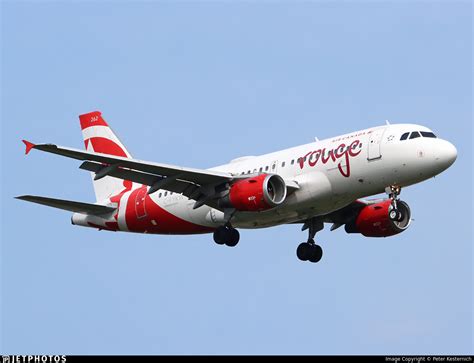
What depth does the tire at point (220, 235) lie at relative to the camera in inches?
2175

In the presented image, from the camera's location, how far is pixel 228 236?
55188 millimetres

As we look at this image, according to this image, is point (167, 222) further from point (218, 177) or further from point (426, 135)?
point (426, 135)

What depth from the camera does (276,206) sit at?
176ft

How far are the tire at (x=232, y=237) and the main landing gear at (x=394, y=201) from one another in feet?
21.7

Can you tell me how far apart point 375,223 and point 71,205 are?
1392cm

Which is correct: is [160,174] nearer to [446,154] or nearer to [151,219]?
[151,219]

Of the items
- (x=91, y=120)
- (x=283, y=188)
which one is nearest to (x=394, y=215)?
(x=283, y=188)

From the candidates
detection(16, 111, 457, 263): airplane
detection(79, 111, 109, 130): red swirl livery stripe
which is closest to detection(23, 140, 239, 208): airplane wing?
detection(16, 111, 457, 263): airplane

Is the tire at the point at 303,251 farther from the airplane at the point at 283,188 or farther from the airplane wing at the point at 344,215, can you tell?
the airplane wing at the point at 344,215

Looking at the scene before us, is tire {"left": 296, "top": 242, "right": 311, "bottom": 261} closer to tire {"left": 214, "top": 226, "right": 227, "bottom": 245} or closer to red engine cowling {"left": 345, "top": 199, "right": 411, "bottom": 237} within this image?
red engine cowling {"left": 345, "top": 199, "right": 411, "bottom": 237}

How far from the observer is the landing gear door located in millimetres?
52531

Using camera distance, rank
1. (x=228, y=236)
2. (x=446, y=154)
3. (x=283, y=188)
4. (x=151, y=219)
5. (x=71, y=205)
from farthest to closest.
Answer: (x=71, y=205) → (x=151, y=219) → (x=228, y=236) → (x=283, y=188) → (x=446, y=154)

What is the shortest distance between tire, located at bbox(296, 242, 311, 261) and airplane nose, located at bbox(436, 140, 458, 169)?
9.53 meters

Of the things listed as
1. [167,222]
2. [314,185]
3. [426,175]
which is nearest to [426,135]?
[426,175]
